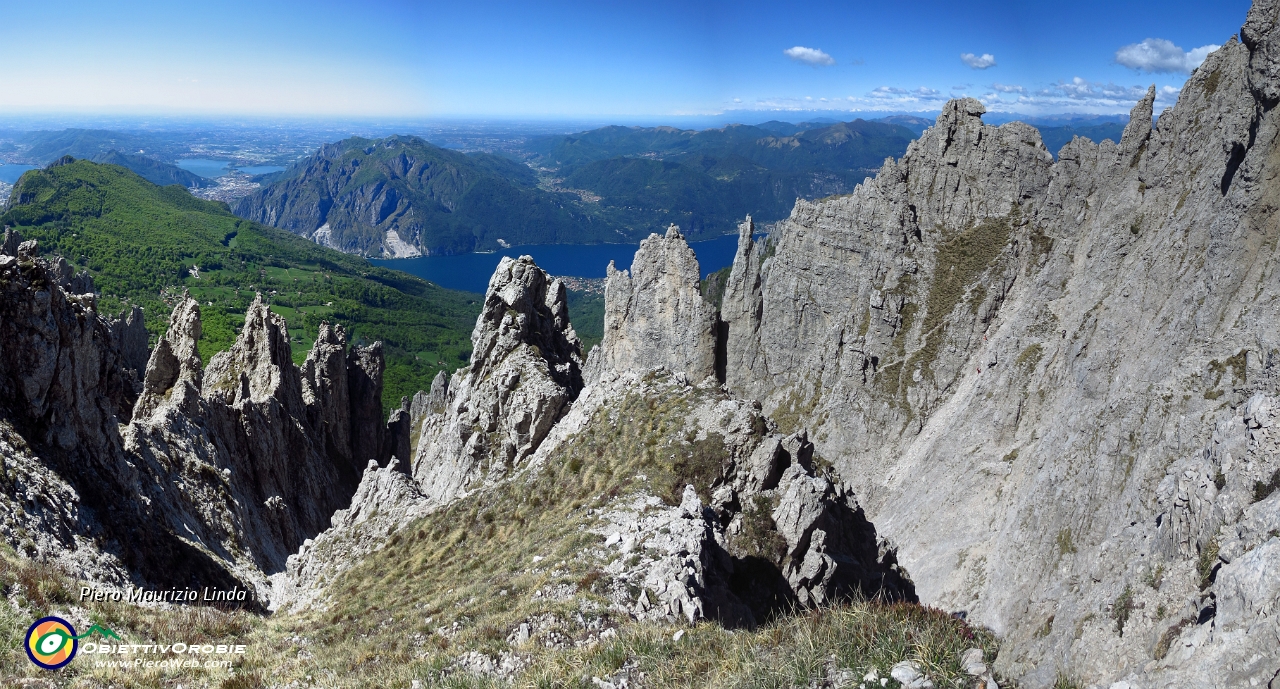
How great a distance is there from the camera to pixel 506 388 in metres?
40.2

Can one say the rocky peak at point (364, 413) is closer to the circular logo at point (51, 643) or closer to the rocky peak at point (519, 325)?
the rocky peak at point (519, 325)

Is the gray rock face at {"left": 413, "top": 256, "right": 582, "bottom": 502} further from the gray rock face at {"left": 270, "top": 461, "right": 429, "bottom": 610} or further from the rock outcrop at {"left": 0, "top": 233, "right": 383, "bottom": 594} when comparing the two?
the rock outcrop at {"left": 0, "top": 233, "right": 383, "bottom": 594}

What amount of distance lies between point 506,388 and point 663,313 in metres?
53.4

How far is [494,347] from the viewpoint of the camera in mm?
46688

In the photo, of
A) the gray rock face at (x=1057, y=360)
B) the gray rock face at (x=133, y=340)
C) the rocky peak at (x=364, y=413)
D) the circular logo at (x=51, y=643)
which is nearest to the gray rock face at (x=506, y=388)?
the rocky peak at (x=364, y=413)

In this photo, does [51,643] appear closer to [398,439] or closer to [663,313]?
[398,439]

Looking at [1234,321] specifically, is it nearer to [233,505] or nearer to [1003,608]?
[1003,608]

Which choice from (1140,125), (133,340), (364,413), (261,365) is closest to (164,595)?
(261,365)

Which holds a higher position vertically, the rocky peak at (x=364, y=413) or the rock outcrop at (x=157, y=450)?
the rock outcrop at (x=157, y=450)

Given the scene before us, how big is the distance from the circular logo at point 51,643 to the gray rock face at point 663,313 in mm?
77007

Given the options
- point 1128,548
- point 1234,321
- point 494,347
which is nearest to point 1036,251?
point 1234,321

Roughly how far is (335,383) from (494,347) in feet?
76.8

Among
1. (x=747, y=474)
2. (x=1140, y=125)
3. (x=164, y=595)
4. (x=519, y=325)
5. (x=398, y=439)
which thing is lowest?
(x=398, y=439)

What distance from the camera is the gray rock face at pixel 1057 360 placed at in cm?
1161
